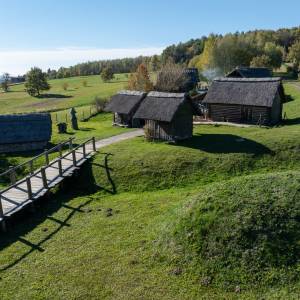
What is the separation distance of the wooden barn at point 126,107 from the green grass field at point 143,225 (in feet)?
42.7

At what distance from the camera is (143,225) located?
16984 mm

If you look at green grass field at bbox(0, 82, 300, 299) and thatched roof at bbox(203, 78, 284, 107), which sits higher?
thatched roof at bbox(203, 78, 284, 107)

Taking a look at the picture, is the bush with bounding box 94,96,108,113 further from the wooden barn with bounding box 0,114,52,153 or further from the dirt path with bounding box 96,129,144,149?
the wooden barn with bounding box 0,114,52,153

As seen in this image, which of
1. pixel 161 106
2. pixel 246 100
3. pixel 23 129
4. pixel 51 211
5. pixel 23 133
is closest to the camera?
pixel 51 211

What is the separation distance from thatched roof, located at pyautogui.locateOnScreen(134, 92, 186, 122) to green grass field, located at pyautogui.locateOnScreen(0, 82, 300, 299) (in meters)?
4.25

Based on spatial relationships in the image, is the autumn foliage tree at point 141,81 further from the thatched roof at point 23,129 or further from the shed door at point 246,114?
the thatched roof at point 23,129

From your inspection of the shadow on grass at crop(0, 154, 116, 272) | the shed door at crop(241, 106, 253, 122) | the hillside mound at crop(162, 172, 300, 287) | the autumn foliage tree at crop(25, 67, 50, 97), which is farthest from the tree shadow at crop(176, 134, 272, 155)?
the autumn foliage tree at crop(25, 67, 50, 97)

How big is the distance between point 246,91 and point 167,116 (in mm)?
11726

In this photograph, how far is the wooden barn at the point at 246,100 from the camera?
36.1m

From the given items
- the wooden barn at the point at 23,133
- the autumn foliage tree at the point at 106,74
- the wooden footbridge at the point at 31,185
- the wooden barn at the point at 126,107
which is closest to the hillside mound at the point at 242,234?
the wooden footbridge at the point at 31,185

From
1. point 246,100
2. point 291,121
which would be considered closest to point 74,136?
point 246,100

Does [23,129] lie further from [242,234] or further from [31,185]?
[242,234]

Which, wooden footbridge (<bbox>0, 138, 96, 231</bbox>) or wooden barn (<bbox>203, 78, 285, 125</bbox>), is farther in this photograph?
wooden barn (<bbox>203, 78, 285, 125</bbox>)

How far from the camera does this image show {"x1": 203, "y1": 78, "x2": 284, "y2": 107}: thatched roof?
35938 millimetres
